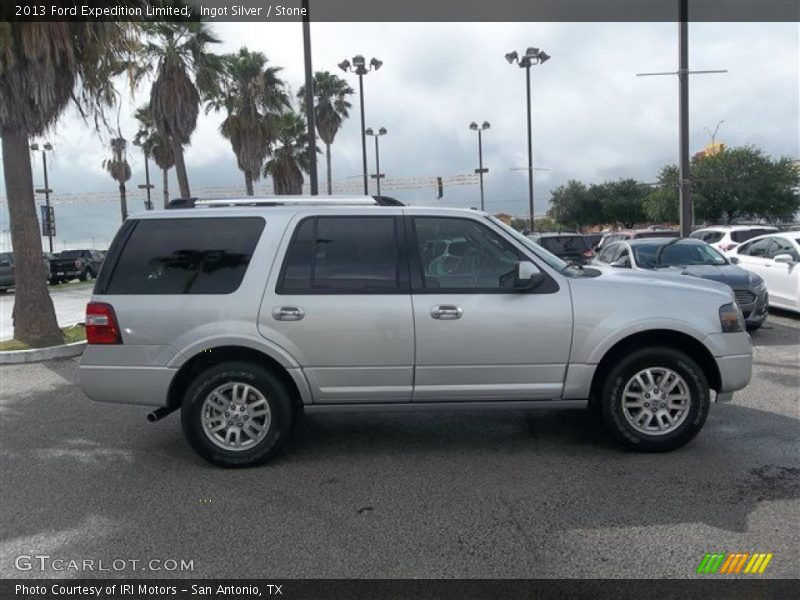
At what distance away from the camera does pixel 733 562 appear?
3621 mm

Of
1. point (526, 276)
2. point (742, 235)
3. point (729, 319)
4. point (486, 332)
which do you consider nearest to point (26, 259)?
point (486, 332)

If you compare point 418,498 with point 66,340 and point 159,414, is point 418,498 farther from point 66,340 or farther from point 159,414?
point 66,340

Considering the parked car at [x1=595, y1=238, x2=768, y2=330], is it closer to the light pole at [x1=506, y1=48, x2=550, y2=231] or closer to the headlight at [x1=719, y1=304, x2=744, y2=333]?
the headlight at [x1=719, y1=304, x2=744, y2=333]

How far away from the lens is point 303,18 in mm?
14953

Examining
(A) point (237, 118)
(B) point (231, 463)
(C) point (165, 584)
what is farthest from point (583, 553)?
(A) point (237, 118)

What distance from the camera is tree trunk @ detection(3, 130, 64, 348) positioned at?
10797 millimetres

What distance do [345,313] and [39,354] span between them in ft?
23.8

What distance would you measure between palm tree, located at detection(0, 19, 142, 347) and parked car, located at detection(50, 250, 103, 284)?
20894 mm

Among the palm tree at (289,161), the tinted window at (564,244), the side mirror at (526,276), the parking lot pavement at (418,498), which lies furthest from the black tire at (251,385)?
the palm tree at (289,161)

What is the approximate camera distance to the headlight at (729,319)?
5223 mm

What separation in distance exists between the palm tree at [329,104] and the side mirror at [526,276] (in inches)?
1358

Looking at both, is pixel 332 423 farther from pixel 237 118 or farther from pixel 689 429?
pixel 237 118

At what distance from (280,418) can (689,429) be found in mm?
3050

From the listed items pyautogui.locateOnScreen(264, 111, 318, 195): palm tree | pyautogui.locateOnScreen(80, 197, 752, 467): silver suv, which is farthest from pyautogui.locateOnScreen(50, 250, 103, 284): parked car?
pyautogui.locateOnScreen(80, 197, 752, 467): silver suv
